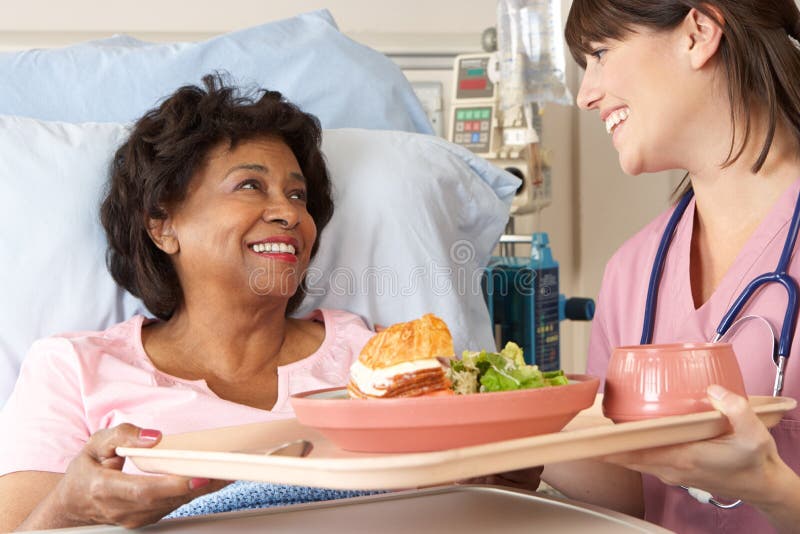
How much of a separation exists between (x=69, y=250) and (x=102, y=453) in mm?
893

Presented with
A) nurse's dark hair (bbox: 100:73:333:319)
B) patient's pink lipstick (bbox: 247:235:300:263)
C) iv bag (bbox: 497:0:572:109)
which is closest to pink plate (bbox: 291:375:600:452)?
patient's pink lipstick (bbox: 247:235:300:263)

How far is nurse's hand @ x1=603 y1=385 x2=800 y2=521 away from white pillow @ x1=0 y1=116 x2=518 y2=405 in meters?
0.91

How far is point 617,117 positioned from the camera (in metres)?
1.52

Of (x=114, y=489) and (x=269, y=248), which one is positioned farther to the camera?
(x=269, y=248)

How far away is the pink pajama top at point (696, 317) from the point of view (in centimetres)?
134

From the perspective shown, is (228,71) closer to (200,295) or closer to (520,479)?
(200,295)

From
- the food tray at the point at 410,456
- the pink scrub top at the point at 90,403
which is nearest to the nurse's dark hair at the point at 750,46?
the food tray at the point at 410,456

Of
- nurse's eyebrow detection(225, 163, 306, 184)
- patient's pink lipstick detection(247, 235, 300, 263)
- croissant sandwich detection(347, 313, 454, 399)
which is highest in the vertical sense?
nurse's eyebrow detection(225, 163, 306, 184)

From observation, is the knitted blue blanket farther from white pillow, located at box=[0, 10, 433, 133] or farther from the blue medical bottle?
the blue medical bottle

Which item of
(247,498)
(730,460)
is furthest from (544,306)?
(730,460)

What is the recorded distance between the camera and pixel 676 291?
1.50m

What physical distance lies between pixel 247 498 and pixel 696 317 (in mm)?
716

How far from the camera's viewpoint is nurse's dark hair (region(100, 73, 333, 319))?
1755mm

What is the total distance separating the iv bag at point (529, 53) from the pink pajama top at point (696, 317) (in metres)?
1.06
